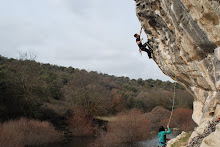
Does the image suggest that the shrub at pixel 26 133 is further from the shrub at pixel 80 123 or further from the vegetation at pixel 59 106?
the shrub at pixel 80 123

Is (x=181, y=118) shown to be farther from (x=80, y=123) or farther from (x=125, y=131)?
(x=80, y=123)

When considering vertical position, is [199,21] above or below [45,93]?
above

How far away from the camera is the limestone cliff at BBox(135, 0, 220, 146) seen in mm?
4467

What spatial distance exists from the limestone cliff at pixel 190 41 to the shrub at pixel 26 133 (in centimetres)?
1284

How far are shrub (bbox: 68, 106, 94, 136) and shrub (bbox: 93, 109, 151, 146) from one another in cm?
263

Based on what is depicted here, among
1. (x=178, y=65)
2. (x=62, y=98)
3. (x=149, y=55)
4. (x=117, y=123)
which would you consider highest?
(x=149, y=55)

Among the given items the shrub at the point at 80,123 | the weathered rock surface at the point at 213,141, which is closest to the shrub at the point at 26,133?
the shrub at the point at 80,123

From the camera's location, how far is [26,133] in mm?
16328

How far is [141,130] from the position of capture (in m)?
19.8

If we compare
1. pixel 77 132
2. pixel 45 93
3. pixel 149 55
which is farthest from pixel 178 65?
pixel 45 93

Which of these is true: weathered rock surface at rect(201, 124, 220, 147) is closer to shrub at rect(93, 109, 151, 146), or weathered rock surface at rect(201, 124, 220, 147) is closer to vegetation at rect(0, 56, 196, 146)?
shrub at rect(93, 109, 151, 146)

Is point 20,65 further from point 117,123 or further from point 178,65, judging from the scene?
point 178,65

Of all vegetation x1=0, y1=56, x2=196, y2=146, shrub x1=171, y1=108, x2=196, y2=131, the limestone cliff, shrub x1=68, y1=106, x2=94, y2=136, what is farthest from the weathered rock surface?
shrub x1=171, y1=108, x2=196, y2=131

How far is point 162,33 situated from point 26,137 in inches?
588
